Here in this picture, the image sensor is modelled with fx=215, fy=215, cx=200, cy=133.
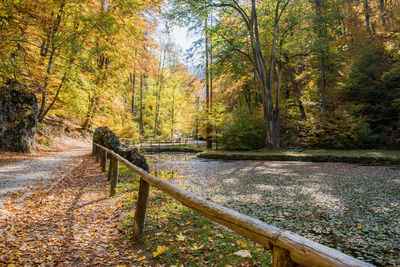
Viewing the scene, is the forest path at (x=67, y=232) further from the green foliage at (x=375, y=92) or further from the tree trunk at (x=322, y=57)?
the tree trunk at (x=322, y=57)

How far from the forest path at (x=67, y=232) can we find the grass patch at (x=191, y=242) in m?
0.22

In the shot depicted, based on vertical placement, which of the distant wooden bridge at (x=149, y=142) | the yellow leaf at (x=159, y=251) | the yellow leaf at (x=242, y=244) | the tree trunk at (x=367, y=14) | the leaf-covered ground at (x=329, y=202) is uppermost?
the tree trunk at (x=367, y=14)

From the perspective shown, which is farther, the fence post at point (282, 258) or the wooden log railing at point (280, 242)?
the fence post at point (282, 258)

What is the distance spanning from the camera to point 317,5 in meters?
17.3

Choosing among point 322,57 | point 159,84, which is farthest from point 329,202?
point 159,84

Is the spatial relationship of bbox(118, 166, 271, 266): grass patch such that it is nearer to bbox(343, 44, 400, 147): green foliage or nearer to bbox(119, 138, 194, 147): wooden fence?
bbox(343, 44, 400, 147): green foliage

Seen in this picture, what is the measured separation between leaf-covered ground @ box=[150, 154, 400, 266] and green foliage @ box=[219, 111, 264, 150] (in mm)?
7972

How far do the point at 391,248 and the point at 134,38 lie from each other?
54.5 feet

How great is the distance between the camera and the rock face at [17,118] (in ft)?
31.8

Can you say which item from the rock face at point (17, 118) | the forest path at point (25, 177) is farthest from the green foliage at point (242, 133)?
the rock face at point (17, 118)

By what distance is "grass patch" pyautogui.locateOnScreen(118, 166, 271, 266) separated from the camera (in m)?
2.60

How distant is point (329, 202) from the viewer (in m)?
4.97

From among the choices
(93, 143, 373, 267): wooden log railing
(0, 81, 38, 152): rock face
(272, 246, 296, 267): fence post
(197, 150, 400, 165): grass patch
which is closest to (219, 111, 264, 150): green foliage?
(197, 150, 400, 165): grass patch

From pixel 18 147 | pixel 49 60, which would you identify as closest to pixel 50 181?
pixel 18 147
